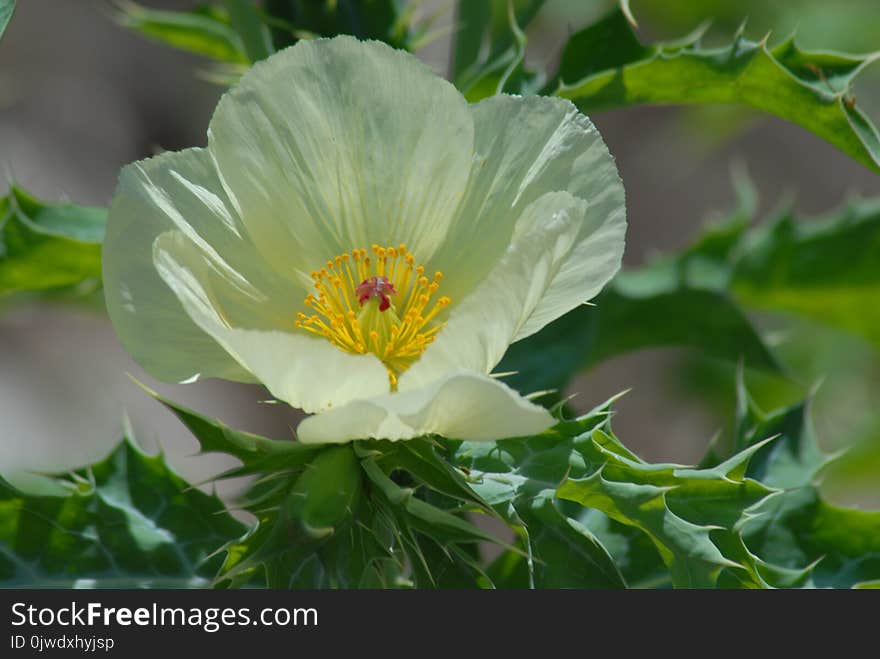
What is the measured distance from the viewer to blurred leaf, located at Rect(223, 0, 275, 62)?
1224 millimetres

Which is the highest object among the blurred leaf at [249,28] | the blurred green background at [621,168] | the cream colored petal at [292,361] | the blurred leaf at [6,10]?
the blurred green background at [621,168]

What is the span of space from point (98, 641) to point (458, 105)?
57 cm

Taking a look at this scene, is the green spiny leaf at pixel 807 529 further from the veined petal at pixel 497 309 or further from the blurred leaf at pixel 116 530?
the blurred leaf at pixel 116 530

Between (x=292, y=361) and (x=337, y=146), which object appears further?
(x=337, y=146)

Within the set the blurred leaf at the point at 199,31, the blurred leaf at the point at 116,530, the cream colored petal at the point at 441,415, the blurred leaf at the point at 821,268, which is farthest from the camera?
the blurred leaf at the point at 821,268

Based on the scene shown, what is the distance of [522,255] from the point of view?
0.88 metres

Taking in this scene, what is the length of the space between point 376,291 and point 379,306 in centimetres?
2

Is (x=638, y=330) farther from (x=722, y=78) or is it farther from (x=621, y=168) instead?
(x=621, y=168)

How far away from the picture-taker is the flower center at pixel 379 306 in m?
1.03

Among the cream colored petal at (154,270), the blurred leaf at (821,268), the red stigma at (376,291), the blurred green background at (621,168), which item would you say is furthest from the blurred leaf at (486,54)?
the blurred green background at (621,168)

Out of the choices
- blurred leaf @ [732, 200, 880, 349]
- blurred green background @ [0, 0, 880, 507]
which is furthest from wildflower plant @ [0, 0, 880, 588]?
blurred green background @ [0, 0, 880, 507]

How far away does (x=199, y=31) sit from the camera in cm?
143

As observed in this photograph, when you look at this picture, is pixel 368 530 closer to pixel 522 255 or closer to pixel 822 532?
pixel 522 255

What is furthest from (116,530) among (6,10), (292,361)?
(6,10)
